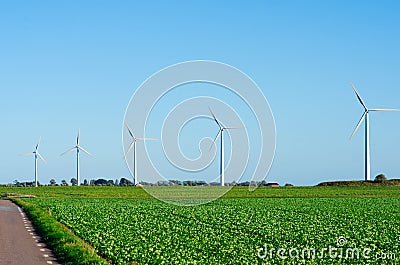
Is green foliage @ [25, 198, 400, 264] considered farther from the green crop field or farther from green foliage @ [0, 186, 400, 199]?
green foliage @ [0, 186, 400, 199]

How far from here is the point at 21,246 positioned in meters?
29.8

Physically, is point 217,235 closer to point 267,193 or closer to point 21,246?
point 21,246

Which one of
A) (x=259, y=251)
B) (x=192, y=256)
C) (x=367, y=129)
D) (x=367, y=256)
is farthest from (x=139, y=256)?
(x=367, y=129)

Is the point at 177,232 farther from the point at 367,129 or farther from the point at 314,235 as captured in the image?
the point at 367,129

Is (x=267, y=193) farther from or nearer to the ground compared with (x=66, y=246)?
nearer to the ground

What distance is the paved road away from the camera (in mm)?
25547

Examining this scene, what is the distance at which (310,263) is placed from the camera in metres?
23.4

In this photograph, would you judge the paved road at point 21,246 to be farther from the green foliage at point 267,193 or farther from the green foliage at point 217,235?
the green foliage at point 267,193
